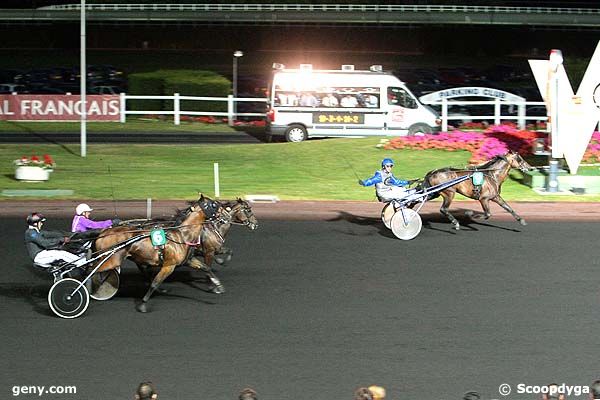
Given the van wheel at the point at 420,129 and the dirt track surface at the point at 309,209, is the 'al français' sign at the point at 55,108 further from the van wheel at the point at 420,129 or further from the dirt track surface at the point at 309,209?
the dirt track surface at the point at 309,209

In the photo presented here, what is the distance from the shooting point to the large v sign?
2297 centimetres

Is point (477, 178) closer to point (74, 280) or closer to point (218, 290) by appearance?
point (218, 290)

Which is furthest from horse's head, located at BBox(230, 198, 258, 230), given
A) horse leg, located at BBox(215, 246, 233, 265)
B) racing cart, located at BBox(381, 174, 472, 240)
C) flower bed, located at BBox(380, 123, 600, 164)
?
flower bed, located at BBox(380, 123, 600, 164)

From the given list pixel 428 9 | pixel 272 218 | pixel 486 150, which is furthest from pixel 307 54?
pixel 272 218

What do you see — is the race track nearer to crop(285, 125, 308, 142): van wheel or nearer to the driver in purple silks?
the driver in purple silks

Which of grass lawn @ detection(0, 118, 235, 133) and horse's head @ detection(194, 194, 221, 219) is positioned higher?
grass lawn @ detection(0, 118, 235, 133)

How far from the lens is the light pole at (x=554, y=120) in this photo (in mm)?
22812

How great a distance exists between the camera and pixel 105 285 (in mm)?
13867

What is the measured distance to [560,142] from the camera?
2292 centimetres

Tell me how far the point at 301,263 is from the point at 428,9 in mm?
57640

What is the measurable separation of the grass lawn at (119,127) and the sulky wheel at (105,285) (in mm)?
20774

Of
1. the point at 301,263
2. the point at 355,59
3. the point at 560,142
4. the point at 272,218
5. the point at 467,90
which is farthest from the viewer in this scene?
the point at 355,59

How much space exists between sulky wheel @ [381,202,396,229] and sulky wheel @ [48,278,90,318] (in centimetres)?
692

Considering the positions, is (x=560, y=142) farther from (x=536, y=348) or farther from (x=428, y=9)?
(x=428, y=9)
